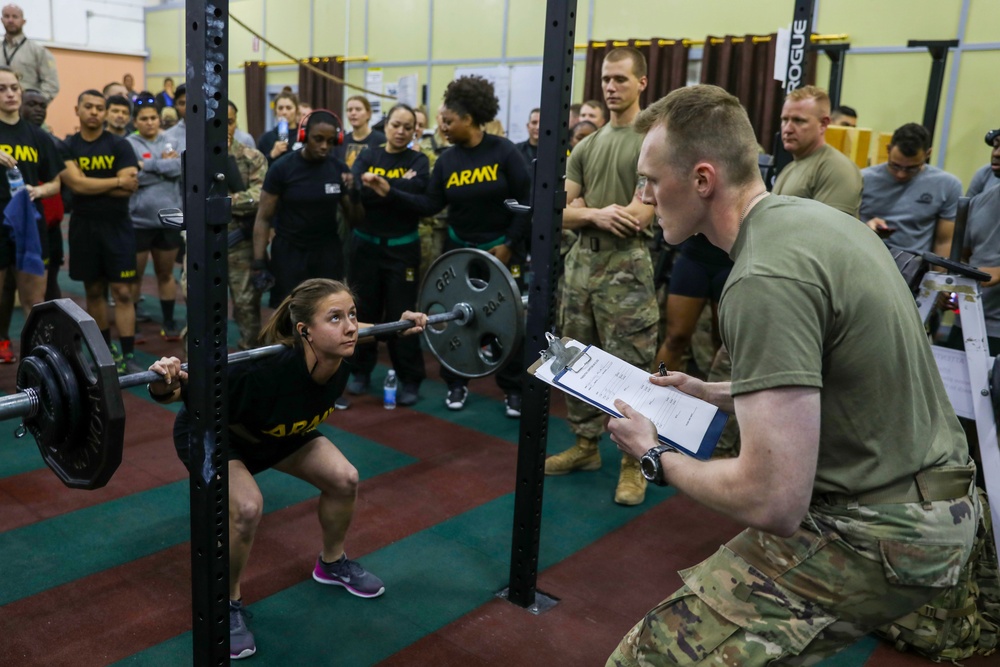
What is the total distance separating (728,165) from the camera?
1.31m

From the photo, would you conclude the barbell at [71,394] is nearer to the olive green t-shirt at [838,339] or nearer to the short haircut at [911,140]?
the olive green t-shirt at [838,339]

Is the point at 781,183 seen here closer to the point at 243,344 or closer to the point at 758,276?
the point at 758,276

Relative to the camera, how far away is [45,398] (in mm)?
1607

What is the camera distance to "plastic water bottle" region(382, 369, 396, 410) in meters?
4.32

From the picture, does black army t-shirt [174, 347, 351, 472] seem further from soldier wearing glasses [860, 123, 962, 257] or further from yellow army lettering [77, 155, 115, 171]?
soldier wearing glasses [860, 123, 962, 257]

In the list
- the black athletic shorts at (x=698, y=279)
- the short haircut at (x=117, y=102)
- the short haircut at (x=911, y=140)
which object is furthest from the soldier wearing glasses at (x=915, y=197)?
the short haircut at (x=117, y=102)

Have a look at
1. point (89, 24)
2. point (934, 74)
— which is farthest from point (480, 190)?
point (89, 24)

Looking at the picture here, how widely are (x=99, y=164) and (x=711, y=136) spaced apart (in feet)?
13.5

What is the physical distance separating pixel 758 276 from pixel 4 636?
2.22 m

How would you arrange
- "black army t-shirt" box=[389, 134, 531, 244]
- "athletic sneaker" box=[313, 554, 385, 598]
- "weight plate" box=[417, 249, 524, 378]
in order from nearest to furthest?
1. "athletic sneaker" box=[313, 554, 385, 598]
2. "weight plate" box=[417, 249, 524, 378]
3. "black army t-shirt" box=[389, 134, 531, 244]

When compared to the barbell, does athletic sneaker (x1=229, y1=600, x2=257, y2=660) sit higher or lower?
lower

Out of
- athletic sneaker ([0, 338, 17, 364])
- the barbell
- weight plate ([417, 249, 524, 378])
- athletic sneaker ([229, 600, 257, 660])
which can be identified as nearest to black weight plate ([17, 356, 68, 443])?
the barbell

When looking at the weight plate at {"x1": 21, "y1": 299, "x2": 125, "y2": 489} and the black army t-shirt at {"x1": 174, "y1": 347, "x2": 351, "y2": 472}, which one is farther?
the black army t-shirt at {"x1": 174, "y1": 347, "x2": 351, "y2": 472}

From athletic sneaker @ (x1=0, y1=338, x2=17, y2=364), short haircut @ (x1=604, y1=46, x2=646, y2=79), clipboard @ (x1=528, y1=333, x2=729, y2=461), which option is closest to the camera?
clipboard @ (x1=528, y1=333, x2=729, y2=461)
